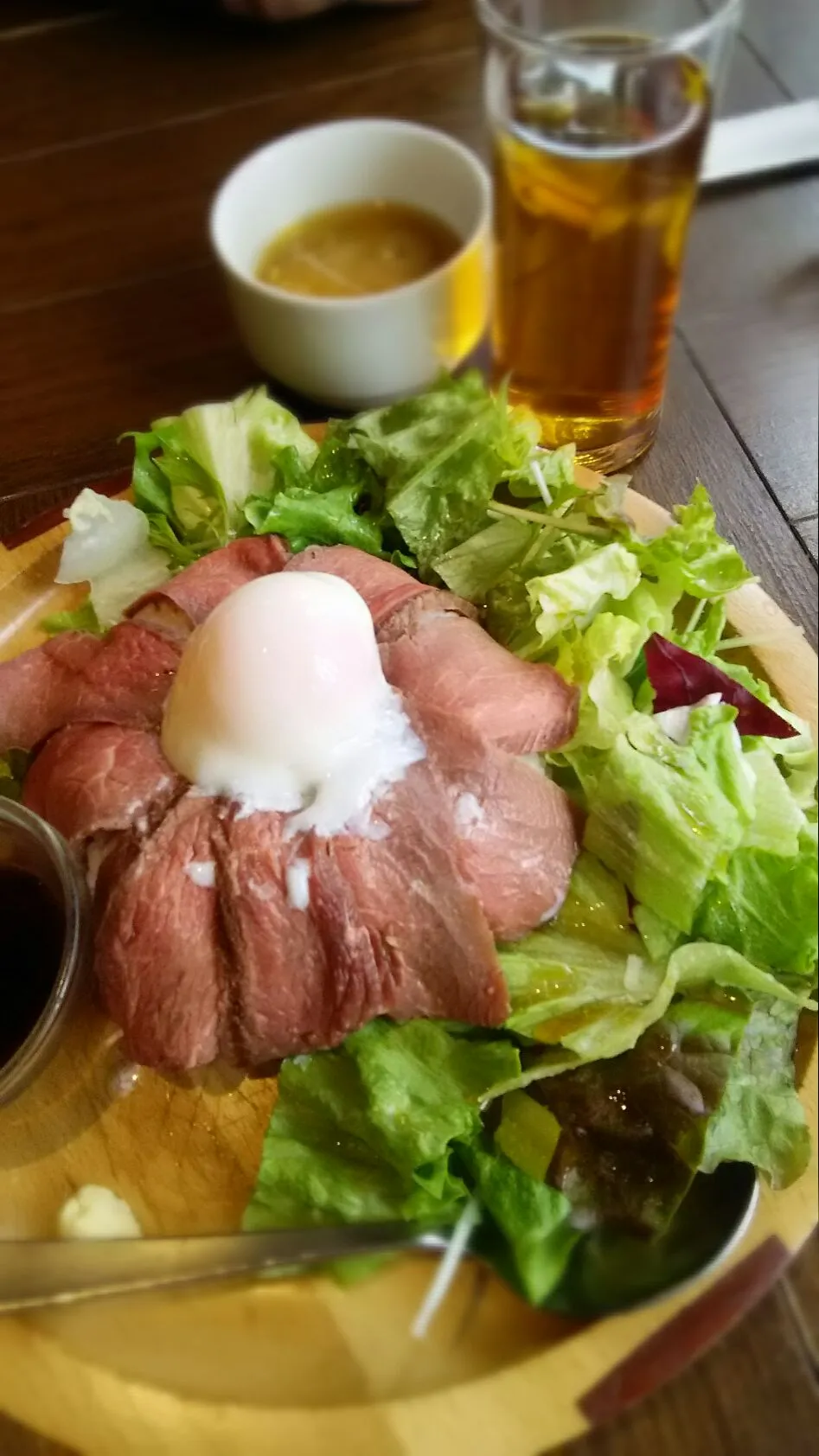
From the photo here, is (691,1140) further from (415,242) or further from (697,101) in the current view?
(415,242)

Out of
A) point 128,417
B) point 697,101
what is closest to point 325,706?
point 697,101

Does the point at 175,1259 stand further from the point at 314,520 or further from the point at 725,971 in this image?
the point at 314,520

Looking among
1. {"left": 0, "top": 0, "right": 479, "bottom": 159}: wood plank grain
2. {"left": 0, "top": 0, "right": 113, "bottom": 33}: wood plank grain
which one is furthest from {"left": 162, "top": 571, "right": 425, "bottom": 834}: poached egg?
{"left": 0, "top": 0, "right": 113, "bottom": 33}: wood plank grain

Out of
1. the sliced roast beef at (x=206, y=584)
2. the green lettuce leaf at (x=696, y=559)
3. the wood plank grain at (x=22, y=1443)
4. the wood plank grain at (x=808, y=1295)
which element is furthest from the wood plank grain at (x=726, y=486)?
the wood plank grain at (x=22, y=1443)

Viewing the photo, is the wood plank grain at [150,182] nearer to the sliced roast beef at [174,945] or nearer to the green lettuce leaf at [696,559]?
the green lettuce leaf at [696,559]

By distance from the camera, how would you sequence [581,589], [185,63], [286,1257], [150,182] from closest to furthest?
1. [286,1257]
2. [581,589]
3. [150,182]
4. [185,63]

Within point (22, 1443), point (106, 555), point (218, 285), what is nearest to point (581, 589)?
point (106, 555)
